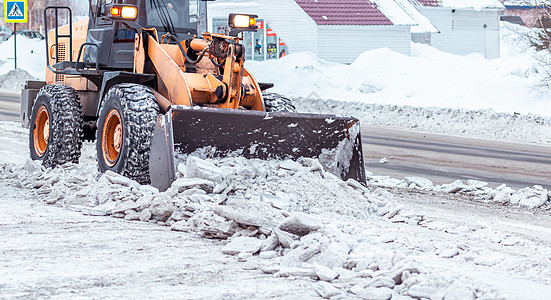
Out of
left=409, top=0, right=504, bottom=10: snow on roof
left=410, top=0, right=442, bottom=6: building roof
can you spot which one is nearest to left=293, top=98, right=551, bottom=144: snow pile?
left=410, top=0, right=442, bottom=6: building roof

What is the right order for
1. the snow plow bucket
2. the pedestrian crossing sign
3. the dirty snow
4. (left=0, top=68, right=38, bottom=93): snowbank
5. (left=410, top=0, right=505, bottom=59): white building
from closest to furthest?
1. the dirty snow
2. the snow plow bucket
3. the pedestrian crossing sign
4. (left=0, top=68, right=38, bottom=93): snowbank
5. (left=410, top=0, right=505, bottom=59): white building

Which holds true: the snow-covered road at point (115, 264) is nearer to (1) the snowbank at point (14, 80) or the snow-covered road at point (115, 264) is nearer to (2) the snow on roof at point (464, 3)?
(1) the snowbank at point (14, 80)

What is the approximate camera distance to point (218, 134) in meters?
7.50

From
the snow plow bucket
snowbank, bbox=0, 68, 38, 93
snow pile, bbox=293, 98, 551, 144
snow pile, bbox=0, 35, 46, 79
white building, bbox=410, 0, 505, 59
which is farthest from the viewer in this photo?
white building, bbox=410, 0, 505, 59

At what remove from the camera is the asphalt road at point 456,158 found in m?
10.4

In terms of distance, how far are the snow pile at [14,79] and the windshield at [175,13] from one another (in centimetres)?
1922

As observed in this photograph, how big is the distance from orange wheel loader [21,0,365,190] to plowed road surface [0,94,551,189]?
2713 millimetres

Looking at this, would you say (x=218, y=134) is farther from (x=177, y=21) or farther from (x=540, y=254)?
(x=540, y=254)

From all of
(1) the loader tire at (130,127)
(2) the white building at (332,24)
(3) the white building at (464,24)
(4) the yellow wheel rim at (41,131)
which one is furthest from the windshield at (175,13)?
(3) the white building at (464,24)

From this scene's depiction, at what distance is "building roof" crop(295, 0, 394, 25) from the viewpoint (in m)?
32.7

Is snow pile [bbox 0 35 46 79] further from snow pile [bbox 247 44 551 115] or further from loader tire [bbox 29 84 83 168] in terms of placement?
loader tire [bbox 29 84 83 168]

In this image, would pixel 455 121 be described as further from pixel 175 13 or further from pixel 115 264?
pixel 115 264

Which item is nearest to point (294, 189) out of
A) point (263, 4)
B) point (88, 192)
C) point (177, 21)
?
point (88, 192)

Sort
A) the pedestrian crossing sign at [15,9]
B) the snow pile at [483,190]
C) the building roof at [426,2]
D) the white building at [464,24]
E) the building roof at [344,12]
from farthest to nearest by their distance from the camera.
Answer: the white building at [464,24] < the building roof at [426,2] < the building roof at [344,12] < the pedestrian crossing sign at [15,9] < the snow pile at [483,190]
